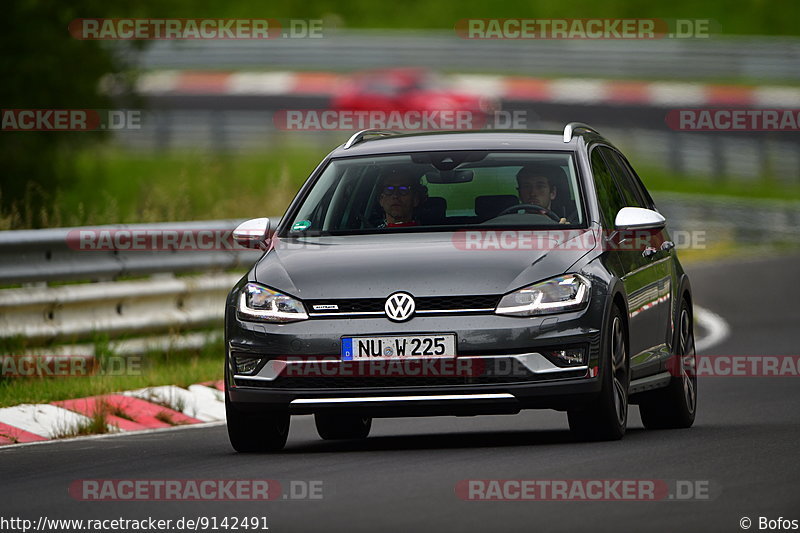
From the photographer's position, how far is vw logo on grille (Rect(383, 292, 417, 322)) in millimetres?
10070

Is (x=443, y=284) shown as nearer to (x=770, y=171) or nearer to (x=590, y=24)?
(x=770, y=171)

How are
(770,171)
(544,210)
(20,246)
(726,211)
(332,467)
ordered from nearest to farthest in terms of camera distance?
(332,467)
(544,210)
(20,246)
(726,211)
(770,171)

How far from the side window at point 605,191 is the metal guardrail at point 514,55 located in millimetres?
36860

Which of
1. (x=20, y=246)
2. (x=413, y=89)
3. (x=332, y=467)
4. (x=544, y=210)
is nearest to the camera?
(x=332, y=467)

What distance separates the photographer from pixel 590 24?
54688mm

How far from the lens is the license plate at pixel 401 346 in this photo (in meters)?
10.0

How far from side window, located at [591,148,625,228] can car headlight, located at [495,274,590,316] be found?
3.01 ft

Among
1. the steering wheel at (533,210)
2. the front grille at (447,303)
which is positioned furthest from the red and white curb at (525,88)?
the front grille at (447,303)

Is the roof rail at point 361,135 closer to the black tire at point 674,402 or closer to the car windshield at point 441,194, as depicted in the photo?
the car windshield at point 441,194

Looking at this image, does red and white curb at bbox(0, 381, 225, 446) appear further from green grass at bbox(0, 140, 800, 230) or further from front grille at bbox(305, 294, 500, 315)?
green grass at bbox(0, 140, 800, 230)

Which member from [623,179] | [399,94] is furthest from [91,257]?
[399,94]

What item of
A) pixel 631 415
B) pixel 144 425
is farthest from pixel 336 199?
pixel 631 415

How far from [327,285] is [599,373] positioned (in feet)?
4.77

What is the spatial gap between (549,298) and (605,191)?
1556 mm
